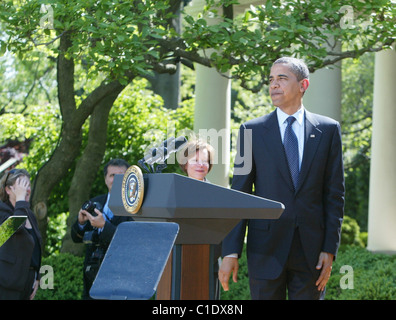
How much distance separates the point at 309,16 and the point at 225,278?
440cm

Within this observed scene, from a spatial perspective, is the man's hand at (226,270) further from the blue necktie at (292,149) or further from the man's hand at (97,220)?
the man's hand at (97,220)

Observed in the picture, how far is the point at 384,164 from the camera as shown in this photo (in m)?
11.8

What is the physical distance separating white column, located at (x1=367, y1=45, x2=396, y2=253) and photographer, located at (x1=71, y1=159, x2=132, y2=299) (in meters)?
6.09

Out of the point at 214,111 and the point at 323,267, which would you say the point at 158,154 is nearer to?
the point at 323,267

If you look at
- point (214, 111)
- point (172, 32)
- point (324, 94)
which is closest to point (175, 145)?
point (172, 32)

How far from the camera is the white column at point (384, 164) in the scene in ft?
38.5

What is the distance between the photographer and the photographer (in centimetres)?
677

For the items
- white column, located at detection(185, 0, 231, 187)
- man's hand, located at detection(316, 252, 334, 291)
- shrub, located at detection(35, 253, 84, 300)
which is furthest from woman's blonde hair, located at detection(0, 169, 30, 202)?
white column, located at detection(185, 0, 231, 187)

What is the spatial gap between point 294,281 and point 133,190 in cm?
130

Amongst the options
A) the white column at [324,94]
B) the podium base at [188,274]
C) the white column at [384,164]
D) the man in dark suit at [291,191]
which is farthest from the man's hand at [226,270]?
the white column at [384,164]

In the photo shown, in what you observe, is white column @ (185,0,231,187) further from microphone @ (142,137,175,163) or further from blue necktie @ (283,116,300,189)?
microphone @ (142,137,175,163)

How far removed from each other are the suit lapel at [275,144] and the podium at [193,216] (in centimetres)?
95

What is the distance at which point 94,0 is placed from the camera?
24.1 ft

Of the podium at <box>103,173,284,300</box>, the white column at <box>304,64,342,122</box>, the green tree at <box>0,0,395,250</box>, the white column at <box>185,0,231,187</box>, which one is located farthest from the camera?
the white column at <box>185,0,231,187</box>
